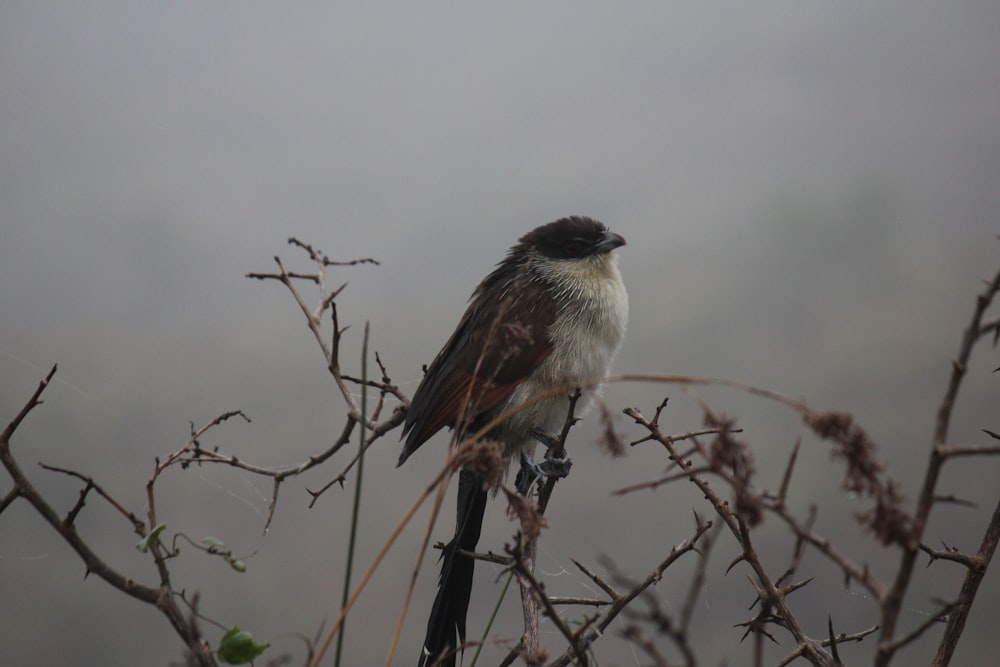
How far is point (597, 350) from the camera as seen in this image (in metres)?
1.98

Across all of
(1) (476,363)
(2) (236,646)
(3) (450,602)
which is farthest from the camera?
(1) (476,363)

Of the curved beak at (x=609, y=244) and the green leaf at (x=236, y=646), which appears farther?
the curved beak at (x=609, y=244)

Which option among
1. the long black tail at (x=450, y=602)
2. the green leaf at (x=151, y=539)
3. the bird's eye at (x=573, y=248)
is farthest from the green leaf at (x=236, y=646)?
the bird's eye at (x=573, y=248)

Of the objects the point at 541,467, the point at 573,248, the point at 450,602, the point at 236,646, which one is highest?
the point at 573,248

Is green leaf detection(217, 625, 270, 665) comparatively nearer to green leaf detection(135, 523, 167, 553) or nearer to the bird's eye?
green leaf detection(135, 523, 167, 553)

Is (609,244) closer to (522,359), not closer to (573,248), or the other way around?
(573,248)

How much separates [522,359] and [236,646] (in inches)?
36.5

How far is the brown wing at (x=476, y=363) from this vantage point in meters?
1.77

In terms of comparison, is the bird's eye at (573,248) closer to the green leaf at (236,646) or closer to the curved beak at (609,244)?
the curved beak at (609,244)

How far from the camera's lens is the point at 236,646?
1.01m

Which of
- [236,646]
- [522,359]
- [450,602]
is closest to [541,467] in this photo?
[522,359]

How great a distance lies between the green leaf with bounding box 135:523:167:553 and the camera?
1.04 m

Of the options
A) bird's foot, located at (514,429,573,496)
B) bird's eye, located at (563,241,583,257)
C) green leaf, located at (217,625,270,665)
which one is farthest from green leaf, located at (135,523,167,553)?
bird's eye, located at (563,241,583,257)

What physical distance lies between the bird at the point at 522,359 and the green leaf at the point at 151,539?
2.08 feet
